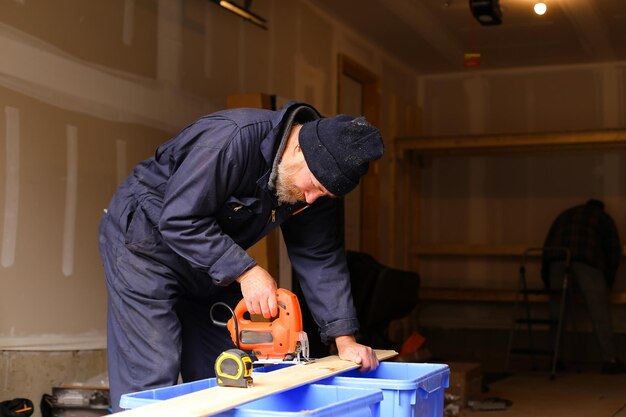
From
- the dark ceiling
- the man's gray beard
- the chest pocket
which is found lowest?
the chest pocket

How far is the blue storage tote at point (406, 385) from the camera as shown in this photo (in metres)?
2.27

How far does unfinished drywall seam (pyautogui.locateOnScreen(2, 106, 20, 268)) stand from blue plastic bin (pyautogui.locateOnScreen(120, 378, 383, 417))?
191cm

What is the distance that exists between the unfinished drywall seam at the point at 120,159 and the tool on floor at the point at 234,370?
103 inches

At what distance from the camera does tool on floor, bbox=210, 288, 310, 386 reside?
243 centimetres

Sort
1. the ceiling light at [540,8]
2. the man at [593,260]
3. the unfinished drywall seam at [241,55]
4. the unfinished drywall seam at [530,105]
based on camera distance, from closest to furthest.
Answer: the unfinished drywall seam at [241,55], the ceiling light at [540,8], the man at [593,260], the unfinished drywall seam at [530,105]

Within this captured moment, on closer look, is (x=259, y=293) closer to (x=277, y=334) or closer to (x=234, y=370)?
(x=277, y=334)

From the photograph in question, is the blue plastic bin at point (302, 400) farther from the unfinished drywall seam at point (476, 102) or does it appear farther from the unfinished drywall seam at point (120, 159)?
the unfinished drywall seam at point (476, 102)

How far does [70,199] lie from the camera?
4258 mm

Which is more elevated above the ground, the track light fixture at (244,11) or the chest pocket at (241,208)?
the track light fixture at (244,11)

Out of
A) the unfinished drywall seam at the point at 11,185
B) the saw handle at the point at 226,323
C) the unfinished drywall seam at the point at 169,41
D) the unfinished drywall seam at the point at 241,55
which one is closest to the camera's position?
the saw handle at the point at 226,323

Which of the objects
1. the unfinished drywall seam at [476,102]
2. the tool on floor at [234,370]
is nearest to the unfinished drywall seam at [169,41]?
the tool on floor at [234,370]

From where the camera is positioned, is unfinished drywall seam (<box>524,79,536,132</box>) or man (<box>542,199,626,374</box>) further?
unfinished drywall seam (<box>524,79,536,132</box>)

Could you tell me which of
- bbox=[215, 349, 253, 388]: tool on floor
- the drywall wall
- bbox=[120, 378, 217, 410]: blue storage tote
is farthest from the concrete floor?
bbox=[215, 349, 253, 388]: tool on floor

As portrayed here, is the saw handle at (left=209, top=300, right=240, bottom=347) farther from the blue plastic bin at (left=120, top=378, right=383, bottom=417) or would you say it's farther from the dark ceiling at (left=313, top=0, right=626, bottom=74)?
the dark ceiling at (left=313, top=0, right=626, bottom=74)
